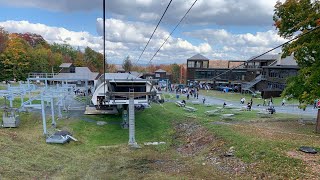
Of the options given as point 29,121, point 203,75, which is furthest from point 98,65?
point 29,121

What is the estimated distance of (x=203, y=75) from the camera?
8638cm

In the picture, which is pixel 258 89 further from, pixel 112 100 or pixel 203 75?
pixel 112 100

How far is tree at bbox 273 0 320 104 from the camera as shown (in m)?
20.0

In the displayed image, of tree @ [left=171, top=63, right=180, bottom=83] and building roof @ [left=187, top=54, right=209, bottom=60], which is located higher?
building roof @ [left=187, top=54, right=209, bottom=60]

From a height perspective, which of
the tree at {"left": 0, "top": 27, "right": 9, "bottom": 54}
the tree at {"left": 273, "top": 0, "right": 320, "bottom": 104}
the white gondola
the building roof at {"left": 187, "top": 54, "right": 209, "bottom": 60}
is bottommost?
the white gondola

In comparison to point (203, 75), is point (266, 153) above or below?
below

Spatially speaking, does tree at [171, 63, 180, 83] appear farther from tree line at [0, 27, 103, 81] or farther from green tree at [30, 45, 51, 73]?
green tree at [30, 45, 51, 73]

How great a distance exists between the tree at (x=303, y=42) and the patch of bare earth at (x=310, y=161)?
466cm

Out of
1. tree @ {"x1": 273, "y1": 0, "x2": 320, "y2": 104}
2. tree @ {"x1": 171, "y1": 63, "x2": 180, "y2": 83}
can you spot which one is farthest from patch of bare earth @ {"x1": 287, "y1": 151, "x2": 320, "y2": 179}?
tree @ {"x1": 171, "y1": 63, "x2": 180, "y2": 83}

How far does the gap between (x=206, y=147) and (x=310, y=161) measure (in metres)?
7.13

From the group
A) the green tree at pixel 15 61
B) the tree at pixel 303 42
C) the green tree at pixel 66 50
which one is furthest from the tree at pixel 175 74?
the tree at pixel 303 42

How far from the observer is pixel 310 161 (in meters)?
15.6

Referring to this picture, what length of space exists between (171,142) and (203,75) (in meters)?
63.2

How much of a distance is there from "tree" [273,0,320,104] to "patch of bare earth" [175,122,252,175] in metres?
6.87
